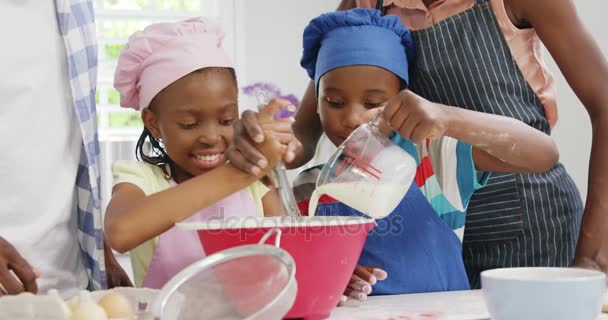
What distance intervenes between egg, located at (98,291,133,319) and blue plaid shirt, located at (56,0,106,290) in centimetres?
45

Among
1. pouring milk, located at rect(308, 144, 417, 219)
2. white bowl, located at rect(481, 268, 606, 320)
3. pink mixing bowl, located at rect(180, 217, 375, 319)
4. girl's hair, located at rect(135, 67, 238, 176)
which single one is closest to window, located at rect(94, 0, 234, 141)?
girl's hair, located at rect(135, 67, 238, 176)

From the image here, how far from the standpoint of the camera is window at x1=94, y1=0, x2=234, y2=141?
172 inches

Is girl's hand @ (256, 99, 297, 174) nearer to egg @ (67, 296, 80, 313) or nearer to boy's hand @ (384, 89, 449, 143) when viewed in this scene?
boy's hand @ (384, 89, 449, 143)

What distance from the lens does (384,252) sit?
125 cm

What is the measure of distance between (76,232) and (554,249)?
0.96 meters

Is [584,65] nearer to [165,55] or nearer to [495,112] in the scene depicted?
[495,112]

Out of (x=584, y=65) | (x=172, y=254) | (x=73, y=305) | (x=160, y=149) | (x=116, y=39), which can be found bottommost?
(x=116, y=39)

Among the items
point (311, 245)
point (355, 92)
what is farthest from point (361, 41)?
point (311, 245)

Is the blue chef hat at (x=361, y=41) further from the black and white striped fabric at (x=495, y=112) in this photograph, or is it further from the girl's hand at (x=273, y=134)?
the girl's hand at (x=273, y=134)

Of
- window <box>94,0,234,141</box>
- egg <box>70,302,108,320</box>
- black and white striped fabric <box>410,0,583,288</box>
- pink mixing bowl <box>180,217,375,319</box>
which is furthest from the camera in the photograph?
window <box>94,0,234,141</box>

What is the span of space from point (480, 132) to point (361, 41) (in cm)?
35

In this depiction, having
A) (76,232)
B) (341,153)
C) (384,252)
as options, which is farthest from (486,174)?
(76,232)

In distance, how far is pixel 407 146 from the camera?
130 centimetres

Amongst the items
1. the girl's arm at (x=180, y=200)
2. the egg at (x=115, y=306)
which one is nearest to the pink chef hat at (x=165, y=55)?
the girl's arm at (x=180, y=200)
